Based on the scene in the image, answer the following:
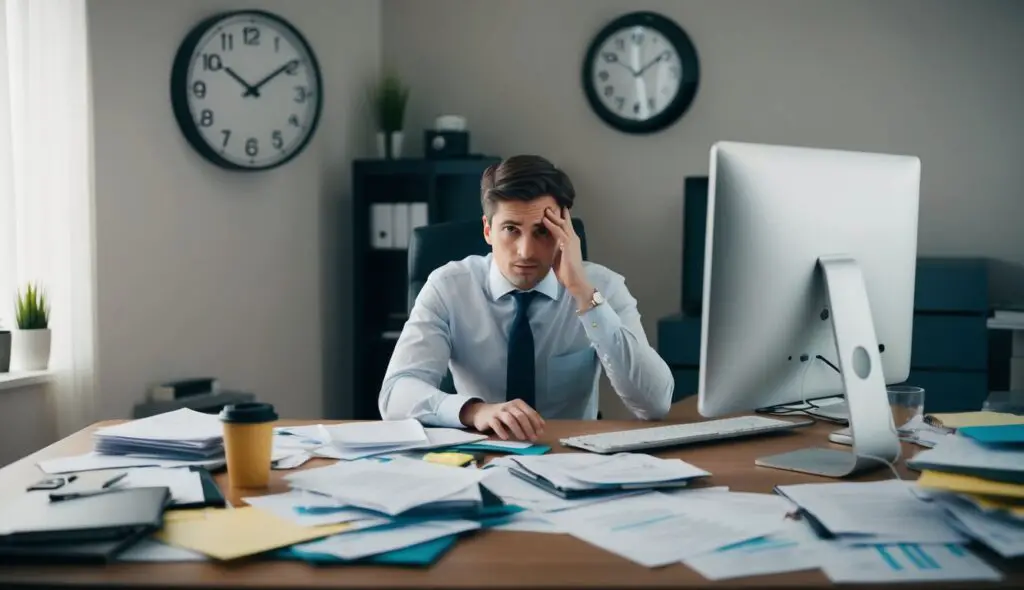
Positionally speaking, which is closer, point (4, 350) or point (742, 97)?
point (4, 350)

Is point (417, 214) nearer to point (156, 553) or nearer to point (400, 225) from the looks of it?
point (400, 225)

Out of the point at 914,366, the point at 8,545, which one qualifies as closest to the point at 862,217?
the point at 8,545

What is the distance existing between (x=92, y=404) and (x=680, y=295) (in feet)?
7.44

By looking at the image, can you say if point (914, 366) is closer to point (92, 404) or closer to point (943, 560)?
point (943, 560)

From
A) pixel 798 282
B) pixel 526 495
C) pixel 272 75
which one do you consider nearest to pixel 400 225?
pixel 272 75

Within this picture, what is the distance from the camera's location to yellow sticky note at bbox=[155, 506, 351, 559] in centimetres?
103

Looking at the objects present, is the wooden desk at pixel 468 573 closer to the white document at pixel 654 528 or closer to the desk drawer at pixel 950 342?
the white document at pixel 654 528

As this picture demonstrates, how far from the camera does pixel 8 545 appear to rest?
3.30 feet

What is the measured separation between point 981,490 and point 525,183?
120 cm

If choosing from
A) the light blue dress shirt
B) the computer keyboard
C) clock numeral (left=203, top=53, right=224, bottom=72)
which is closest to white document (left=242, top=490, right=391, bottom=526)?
the computer keyboard

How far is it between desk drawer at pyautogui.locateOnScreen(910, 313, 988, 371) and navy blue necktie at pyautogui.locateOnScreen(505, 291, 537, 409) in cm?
165

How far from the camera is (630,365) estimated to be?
196 centimetres

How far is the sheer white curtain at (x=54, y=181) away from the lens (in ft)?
8.91

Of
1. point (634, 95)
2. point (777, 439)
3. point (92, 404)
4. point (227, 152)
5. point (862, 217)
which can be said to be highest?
point (634, 95)
